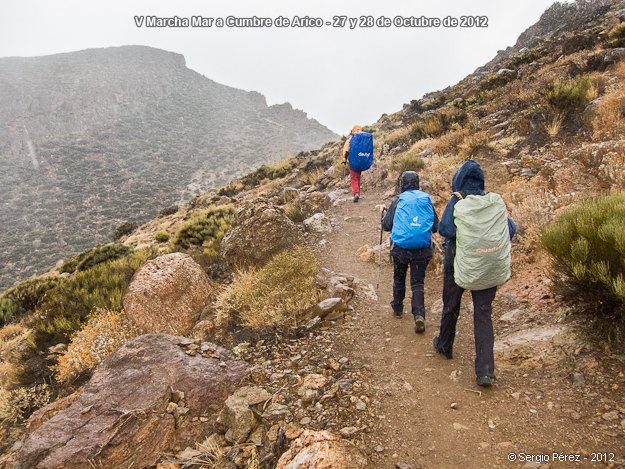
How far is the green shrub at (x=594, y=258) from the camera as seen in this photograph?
106 inches

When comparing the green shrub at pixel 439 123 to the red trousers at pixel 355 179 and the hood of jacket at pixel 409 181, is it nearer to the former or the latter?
the red trousers at pixel 355 179

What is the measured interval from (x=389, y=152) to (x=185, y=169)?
51.6 m

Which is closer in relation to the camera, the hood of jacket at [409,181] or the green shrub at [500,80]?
the hood of jacket at [409,181]

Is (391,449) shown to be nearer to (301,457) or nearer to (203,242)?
(301,457)

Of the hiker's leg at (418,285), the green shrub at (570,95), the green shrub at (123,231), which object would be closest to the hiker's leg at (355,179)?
the green shrub at (570,95)

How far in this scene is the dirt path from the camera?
2234mm

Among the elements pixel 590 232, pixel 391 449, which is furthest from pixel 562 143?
pixel 391 449

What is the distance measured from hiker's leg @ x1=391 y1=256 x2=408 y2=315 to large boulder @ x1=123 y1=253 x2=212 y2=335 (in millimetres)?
3420

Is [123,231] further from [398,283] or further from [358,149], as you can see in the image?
[398,283]

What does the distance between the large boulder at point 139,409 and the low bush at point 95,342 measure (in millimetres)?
1440

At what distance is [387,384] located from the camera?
3180 mm

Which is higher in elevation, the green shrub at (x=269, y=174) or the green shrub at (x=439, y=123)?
the green shrub at (x=439, y=123)

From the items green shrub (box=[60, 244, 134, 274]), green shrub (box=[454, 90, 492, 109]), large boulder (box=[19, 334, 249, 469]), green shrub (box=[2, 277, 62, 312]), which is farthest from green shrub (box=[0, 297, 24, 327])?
green shrub (box=[454, 90, 492, 109])

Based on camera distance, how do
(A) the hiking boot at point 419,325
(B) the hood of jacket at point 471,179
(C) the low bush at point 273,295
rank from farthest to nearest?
(C) the low bush at point 273,295 → (A) the hiking boot at point 419,325 → (B) the hood of jacket at point 471,179
